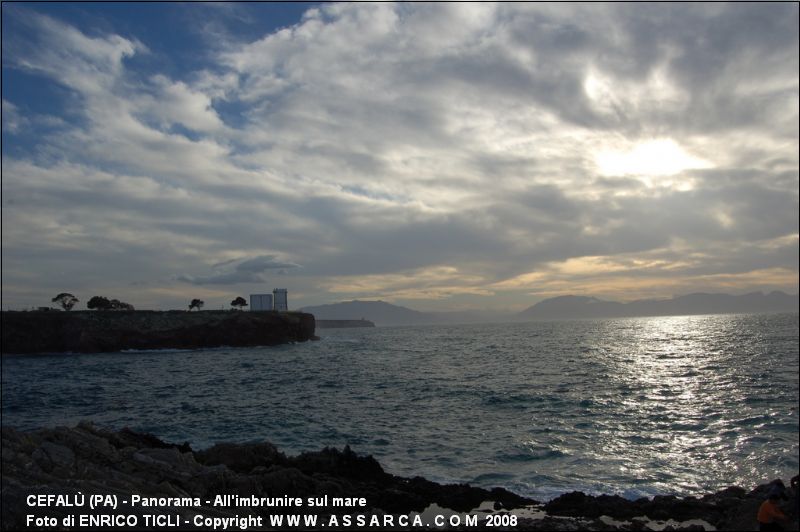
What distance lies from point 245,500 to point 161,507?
2632mm

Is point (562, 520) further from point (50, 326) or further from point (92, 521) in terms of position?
point (50, 326)

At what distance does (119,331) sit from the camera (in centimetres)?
9994

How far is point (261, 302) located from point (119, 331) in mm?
40406

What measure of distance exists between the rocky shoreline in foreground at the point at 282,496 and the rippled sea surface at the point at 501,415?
194cm

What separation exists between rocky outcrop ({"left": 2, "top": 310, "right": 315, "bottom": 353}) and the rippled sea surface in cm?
4996

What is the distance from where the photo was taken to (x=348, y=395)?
3569cm

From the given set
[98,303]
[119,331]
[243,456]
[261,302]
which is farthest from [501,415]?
[98,303]

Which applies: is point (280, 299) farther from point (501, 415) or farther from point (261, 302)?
point (501, 415)

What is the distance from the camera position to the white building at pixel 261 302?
135125 mm

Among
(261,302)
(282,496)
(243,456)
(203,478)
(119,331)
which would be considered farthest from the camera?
(261,302)

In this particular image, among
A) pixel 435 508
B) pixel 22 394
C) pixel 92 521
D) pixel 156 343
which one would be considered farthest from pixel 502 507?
pixel 156 343
